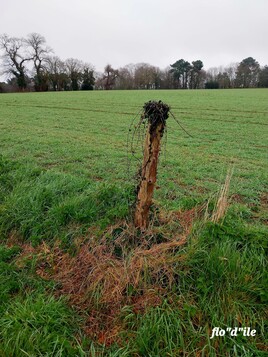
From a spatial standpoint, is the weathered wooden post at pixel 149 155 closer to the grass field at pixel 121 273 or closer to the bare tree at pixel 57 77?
the grass field at pixel 121 273

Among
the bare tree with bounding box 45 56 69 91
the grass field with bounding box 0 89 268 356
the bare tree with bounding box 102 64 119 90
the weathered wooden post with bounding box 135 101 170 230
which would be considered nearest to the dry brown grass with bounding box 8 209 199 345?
the grass field with bounding box 0 89 268 356

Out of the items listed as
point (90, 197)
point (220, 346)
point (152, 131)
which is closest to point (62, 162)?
point (90, 197)

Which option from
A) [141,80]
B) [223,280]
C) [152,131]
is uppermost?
[141,80]

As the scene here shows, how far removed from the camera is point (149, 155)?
287 centimetres

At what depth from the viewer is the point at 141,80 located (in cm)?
7862

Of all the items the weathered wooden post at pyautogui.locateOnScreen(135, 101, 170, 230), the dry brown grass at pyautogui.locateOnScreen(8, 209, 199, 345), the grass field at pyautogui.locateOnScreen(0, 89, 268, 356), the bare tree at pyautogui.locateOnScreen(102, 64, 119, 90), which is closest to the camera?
the grass field at pyautogui.locateOnScreen(0, 89, 268, 356)

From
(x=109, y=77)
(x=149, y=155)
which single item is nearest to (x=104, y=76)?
(x=109, y=77)

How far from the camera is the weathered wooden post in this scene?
2.63m

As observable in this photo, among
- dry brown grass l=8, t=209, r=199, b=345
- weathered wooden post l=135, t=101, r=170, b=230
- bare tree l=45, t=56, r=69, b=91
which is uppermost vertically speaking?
bare tree l=45, t=56, r=69, b=91

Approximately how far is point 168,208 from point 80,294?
1854mm

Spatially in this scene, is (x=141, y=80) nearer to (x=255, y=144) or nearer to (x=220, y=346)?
(x=255, y=144)

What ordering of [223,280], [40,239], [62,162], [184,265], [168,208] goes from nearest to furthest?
1. [223,280]
2. [184,265]
3. [40,239]
4. [168,208]
5. [62,162]

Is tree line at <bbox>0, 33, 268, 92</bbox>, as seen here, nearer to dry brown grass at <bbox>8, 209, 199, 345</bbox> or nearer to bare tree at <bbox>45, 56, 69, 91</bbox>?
bare tree at <bbox>45, 56, 69, 91</bbox>

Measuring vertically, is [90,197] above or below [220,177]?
above
